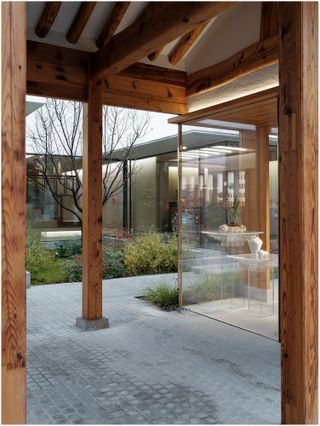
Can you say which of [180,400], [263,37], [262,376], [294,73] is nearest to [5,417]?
[180,400]

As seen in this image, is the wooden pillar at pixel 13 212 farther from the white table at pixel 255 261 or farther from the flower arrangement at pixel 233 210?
the flower arrangement at pixel 233 210

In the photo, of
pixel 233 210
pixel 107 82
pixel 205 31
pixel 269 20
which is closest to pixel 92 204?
pixel 107 82

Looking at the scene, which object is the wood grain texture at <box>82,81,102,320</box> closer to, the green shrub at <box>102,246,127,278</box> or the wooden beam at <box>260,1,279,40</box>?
the wooden beam at <box>260,1,279,40</box>

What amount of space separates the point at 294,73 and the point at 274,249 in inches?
106

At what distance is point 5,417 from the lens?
1818 millimetres

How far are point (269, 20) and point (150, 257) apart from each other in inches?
227

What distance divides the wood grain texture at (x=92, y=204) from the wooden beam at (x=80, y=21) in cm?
55

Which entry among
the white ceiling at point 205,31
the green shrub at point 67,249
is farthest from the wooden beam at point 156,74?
the green shrub at point 67,249

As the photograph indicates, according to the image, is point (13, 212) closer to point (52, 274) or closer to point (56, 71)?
point (56, 71)

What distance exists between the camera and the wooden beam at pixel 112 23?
4.64 m

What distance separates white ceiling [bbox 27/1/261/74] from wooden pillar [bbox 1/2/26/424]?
315 cm

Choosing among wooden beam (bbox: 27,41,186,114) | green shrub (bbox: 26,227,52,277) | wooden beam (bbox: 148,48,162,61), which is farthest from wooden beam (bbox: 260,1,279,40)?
green shrub (bbox: 26,227,52,277)

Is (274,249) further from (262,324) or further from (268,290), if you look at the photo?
(262,324)

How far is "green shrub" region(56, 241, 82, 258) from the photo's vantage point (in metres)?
9.99
